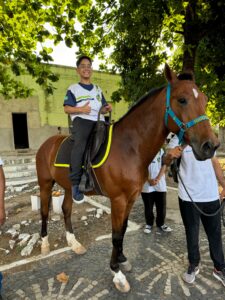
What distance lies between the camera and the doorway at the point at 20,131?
16.6 m

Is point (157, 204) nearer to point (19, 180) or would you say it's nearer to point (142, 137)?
point (142, 137)

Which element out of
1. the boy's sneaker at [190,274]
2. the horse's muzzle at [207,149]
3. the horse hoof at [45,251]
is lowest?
the horse hoof at [45,251]

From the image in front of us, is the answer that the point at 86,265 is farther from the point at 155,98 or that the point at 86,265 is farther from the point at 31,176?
the point at 31,176

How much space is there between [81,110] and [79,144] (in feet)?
1.46

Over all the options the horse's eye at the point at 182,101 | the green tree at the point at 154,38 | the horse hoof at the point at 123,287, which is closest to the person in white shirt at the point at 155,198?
the horse hoof at the point at 123,287

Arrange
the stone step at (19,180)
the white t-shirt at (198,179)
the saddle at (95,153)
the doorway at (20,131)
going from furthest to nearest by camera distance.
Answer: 1. the doorway at (20,131)
2. the stone step at (19,180)
3. the saddle at (95,153)
4. the white t-shirt at (198,179)

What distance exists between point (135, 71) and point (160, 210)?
5.74 m

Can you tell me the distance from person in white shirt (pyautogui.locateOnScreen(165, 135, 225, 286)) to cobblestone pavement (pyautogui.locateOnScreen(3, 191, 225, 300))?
8.0 inches

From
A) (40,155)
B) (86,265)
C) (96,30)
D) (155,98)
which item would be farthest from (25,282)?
(96,30)

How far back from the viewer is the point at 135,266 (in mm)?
3338

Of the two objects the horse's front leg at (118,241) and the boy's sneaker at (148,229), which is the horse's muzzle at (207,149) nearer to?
the horse's front leg at (118,241)

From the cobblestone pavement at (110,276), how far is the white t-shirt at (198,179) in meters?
1.11

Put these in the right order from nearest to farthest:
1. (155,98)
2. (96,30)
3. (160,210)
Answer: (155,98) < (160,210) < (96,30)

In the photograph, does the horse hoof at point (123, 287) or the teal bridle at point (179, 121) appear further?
the horse hoof at point (123, 287)
